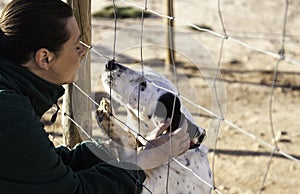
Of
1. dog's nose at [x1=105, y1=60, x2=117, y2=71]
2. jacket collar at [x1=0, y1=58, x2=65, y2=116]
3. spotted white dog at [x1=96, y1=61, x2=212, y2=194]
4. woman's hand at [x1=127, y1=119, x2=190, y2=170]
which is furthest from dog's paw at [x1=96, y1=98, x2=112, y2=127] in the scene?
jacket collar at [x1=0, y1=58, x2=65, y2=116]

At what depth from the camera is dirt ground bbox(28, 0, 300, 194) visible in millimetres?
3914

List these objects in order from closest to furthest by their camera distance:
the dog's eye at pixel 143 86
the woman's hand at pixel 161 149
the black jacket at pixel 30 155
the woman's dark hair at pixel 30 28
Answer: the black jacket at pixel 30 155, the woman's dark hair at pixel 30 28, the woman's hand at pixel 161 149, the dog's eye at pixel 143 86

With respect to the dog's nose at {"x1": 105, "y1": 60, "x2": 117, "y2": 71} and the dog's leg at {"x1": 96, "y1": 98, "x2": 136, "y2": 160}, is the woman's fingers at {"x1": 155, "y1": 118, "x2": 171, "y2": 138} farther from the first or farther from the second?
the dog's nose at {"x1": 105, "y1": 60, "x2": 117, "y2": 71}

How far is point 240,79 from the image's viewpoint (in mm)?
5598

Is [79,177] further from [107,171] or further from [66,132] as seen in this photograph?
[66,132]

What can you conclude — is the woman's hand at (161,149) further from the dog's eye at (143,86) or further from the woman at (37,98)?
the dog's eye at (143,86)

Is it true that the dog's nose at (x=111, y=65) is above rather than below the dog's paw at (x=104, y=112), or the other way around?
above

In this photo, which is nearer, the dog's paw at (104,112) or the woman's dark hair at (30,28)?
the woman's dark hair at (30,28)

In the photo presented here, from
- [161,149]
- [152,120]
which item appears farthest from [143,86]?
[161,149]

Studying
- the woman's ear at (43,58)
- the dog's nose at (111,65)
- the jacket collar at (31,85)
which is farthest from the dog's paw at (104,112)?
the woman's ear at (43,58)

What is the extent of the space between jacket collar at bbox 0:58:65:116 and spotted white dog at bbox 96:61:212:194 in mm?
494

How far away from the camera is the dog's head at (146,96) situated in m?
2.45

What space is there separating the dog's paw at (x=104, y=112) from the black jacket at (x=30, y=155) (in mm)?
605

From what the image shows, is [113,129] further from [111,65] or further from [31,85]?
[31,85]
